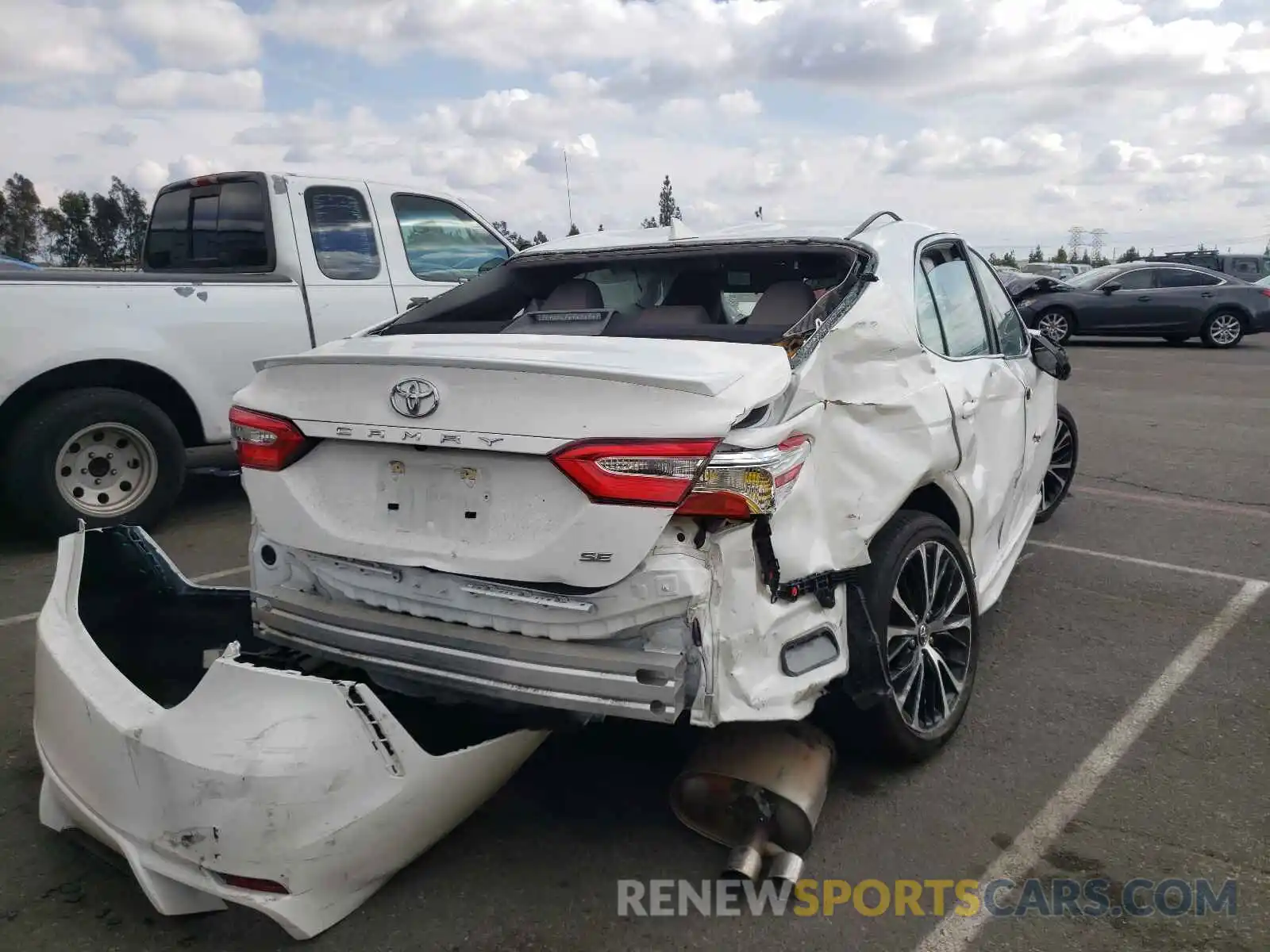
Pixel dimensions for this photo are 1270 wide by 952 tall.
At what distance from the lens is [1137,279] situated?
17.8 meters

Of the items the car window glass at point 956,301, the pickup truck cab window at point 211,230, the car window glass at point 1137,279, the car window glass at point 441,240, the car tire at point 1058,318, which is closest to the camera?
the car window glass at point 956,301

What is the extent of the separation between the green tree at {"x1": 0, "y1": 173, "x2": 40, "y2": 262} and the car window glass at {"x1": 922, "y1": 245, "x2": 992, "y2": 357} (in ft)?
152

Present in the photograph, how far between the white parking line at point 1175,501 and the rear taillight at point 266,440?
572 centimetres

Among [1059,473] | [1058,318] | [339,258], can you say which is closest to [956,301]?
[1059,473]

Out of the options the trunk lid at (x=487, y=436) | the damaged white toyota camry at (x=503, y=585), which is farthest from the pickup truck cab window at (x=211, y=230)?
the trunk lid at (x=487, y=436)

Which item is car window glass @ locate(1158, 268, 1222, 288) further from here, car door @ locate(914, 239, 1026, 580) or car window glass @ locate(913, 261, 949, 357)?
car window glass @ locate(913, 261, 949, 357)

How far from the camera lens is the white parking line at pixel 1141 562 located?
5.20 m

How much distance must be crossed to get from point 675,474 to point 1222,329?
18563 millimetres

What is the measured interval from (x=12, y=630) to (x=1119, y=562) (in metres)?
5.45

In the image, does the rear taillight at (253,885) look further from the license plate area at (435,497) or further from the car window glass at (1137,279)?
the car window glass at (1137,279)

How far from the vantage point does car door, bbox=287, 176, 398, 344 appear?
21.5ft

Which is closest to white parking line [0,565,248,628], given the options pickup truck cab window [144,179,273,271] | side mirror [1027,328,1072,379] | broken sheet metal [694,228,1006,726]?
pickup truck cab window [144,179,273,271]

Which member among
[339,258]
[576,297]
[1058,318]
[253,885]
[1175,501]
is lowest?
[1058,318]

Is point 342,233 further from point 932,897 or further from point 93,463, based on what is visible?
point 932,897
